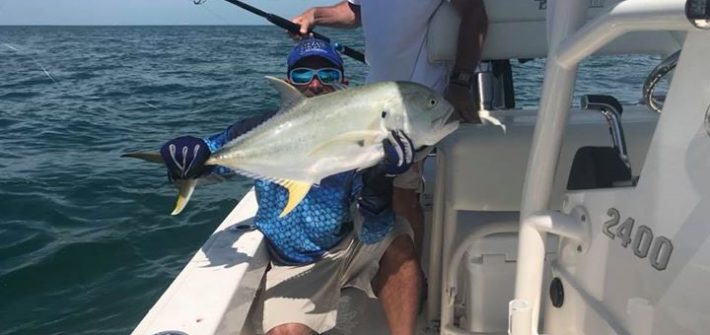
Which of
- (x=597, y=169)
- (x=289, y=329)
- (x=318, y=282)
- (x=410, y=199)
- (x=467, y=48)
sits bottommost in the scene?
(x=289, y=329)

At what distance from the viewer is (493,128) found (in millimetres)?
2221

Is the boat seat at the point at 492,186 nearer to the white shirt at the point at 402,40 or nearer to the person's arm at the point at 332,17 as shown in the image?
the white shirt at the point at 402,40

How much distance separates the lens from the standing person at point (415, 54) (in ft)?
7.98

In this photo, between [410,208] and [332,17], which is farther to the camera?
[332,17]

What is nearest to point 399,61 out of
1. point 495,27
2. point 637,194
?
point 495,27

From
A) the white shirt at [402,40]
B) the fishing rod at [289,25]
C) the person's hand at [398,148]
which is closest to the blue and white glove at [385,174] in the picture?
the person's hand at [398,148]

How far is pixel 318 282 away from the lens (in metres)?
2.55

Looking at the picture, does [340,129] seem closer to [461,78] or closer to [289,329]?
[461,78]

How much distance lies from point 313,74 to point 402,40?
473 mm

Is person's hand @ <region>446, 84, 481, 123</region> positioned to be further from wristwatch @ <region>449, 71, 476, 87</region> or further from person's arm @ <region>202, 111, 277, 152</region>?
person's arm @ <region>202, 111, 277, 152</region>

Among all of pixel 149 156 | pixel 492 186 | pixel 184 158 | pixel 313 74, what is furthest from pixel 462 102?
pixel 149 156

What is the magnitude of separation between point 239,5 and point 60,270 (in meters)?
2.58

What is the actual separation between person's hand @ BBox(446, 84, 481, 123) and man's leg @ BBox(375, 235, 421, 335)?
0.51 metres

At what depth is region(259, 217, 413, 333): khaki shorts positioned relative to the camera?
8.23 feet
